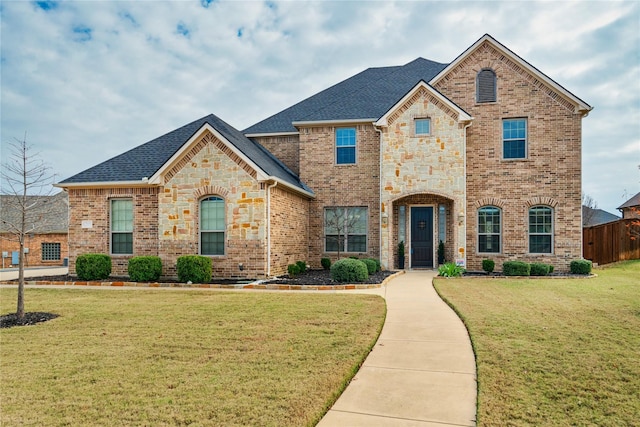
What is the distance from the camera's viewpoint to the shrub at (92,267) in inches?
553

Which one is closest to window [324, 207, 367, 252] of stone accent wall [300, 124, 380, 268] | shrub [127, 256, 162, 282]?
stone accent wall [300, 124, 380, 268]

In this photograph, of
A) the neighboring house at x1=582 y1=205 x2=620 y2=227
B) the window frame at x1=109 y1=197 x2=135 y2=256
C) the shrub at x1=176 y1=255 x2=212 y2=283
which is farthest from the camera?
the neighboring house at x1=582 y1=205 x2=620 y2=227

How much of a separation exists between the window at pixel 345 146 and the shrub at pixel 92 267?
33.1 feet

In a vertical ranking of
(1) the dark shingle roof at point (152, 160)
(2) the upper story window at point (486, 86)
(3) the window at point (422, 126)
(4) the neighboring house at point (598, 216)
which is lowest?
(4) the neighboring house at point (598, 216)

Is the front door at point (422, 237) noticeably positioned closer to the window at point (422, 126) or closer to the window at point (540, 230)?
the window at point (422, 126)

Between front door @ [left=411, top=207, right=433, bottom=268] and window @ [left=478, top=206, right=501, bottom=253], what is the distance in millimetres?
2010

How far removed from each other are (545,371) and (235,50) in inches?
595

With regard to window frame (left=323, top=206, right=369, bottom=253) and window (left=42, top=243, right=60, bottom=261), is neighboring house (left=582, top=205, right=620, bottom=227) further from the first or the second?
window (left=42, top=243, right=60, bottom=261)

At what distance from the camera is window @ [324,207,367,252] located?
58.2 feet

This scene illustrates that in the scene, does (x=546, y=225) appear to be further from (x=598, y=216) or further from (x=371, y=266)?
(x=598, y=216)

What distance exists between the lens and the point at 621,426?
3.38 meters

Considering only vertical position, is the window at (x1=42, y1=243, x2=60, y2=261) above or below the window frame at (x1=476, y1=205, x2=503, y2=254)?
below

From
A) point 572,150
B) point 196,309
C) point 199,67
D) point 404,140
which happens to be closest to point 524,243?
point 572,150

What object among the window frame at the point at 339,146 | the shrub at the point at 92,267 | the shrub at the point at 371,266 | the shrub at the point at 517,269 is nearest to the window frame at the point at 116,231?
the shrub at the point at 92,267
